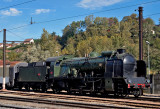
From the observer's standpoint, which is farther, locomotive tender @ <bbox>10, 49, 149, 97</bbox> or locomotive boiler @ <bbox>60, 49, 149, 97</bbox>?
locomotive tender @ <bbox>10, 49, 149, 97</bbox>

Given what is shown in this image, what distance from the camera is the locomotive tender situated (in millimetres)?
17969

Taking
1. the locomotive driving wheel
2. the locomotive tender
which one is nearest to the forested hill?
the locomotive tender

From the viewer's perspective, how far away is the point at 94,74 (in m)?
20.2

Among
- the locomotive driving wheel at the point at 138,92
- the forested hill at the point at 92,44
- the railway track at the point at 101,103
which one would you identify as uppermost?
the forested hill at the point at 92,44

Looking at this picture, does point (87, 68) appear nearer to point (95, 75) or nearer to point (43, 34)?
point (95, 75)

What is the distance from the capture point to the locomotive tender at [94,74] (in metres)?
18.0

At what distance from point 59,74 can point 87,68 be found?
150 inches

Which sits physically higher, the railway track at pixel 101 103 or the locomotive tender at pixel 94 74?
the locomotive tender at pixel 94 74

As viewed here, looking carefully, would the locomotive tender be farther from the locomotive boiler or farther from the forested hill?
the forested hill

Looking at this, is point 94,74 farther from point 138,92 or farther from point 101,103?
point 101,103

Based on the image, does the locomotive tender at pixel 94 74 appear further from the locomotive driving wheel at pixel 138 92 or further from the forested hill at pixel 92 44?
the forested hill at pixel 92 44

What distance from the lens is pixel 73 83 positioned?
70.5 feet

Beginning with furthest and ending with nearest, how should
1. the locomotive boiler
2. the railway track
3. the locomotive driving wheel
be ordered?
1. the locomotive driving wheel
2. the locomotive boiler
3. the railway track

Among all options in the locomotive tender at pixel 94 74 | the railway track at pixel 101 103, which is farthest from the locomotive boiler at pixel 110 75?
the railway track at pixel 101 103
